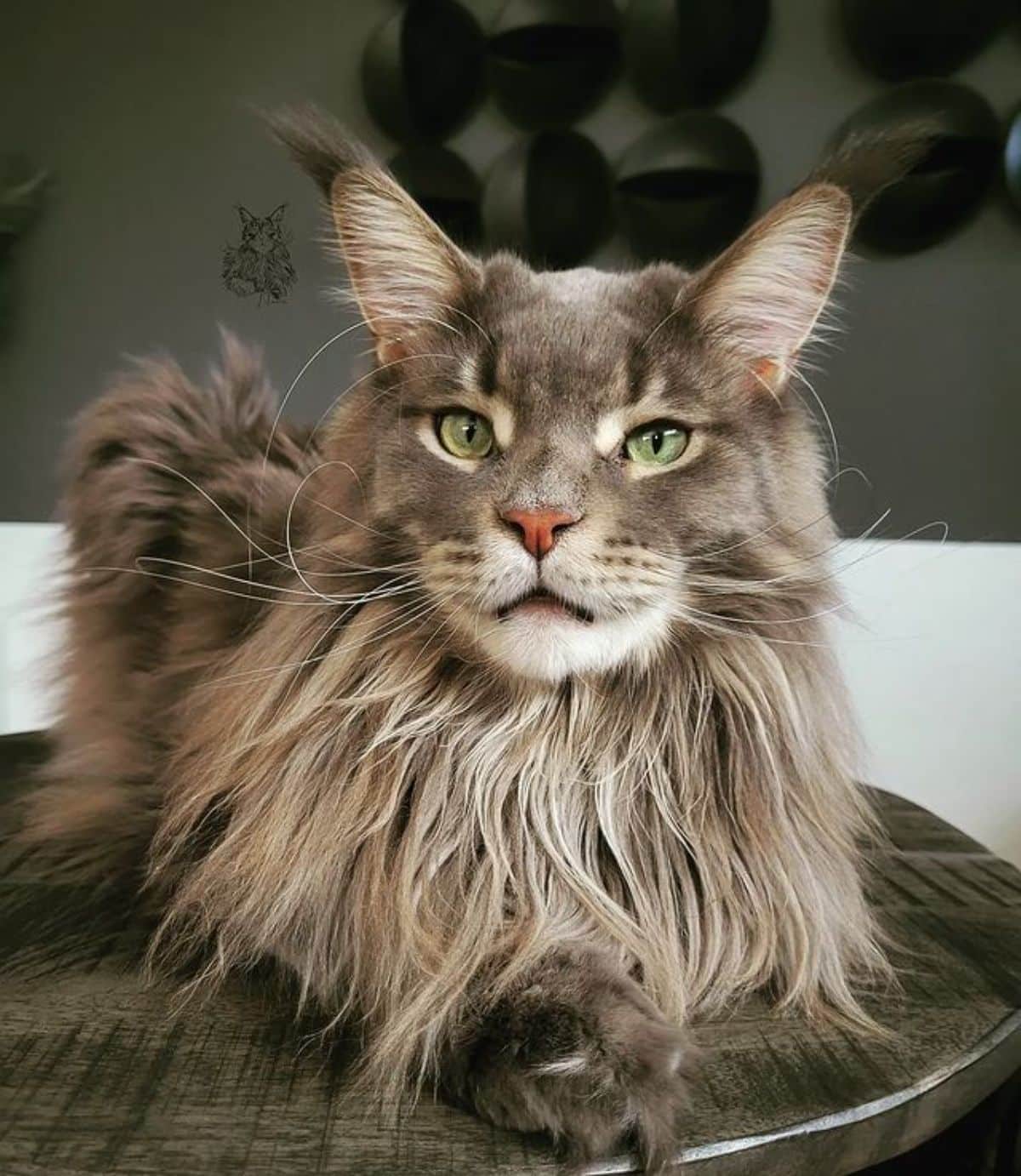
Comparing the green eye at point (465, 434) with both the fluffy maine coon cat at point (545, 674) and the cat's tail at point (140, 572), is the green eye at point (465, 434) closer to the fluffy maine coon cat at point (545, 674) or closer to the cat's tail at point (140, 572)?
the fluffy maine coon cat at point (545, 674)

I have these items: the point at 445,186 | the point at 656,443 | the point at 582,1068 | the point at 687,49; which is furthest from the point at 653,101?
the point at 582,1068

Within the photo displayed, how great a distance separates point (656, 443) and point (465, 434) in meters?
0.15

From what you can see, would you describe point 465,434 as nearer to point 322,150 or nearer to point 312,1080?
point 322,150

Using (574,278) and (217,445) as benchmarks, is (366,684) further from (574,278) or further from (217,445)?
(217,445)

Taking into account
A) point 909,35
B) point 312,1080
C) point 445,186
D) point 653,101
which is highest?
point 909,35

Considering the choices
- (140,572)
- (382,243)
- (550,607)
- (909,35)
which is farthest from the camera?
(909,35)

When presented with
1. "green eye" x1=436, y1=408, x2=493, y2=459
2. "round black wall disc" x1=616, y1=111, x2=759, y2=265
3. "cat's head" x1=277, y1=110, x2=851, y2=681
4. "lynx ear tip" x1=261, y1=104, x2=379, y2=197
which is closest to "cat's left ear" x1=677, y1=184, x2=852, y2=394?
"cat's head" x1=277, y1=110, x2=851, y2=681

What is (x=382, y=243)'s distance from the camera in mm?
890

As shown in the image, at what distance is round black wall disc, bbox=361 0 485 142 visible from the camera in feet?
4.49

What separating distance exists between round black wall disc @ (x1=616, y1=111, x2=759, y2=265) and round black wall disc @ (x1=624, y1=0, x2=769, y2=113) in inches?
1.4

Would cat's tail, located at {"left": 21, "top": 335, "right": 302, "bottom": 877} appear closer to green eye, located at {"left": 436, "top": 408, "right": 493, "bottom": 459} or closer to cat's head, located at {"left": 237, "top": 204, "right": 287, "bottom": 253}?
cat's head, located at {"left": 237, "top": 204, "right": 287, "bottom": 253}

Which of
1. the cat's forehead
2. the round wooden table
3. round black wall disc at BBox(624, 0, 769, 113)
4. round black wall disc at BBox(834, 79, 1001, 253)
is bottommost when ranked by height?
the round wooden table

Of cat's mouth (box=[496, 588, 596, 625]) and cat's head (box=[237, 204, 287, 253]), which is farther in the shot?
cat's head (box=[237, 204, 287, 253])

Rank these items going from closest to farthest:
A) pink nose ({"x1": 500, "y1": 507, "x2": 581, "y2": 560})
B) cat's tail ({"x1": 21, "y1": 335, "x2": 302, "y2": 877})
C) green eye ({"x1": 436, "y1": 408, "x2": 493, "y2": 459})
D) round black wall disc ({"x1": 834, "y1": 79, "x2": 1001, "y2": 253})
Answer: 1. pink nose ({"x1": 500, "y1": 507, "x2": 581, "y2": 560})
2. green eye ({"x1": 436, "y1": 408, "x2": 493, "y2": 459})
3. cat's tail ({"x1": 21, "y1": 335, "x2": 302, "y2": 877})
4. round black wall disc ({"x1": 834, "y1": 79, "x2": 1001, "y2": 253})
